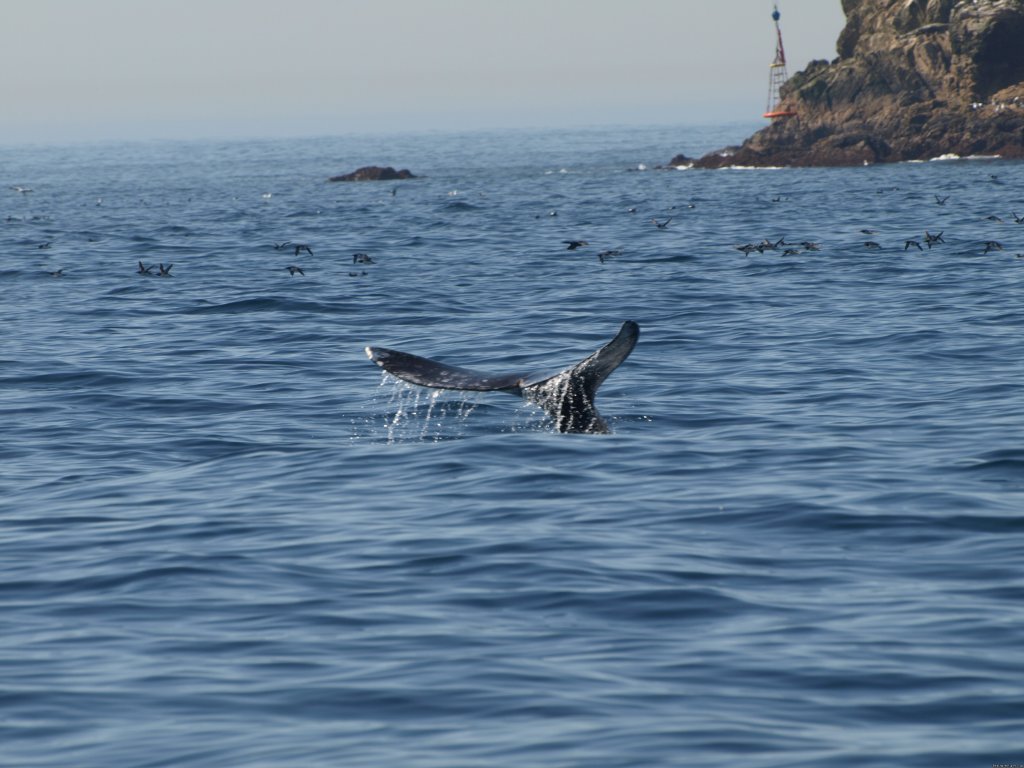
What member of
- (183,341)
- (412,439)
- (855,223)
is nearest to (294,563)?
(412,439)

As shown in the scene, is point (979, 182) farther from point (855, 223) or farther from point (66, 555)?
point (66, 555)

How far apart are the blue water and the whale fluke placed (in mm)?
611

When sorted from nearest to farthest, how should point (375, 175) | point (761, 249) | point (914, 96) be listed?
1. point (761, 249)
2. point (375, 175)
3. point (914, 96)

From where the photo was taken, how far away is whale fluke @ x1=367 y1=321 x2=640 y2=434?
1352 centimetres

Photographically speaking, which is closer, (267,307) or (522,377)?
(522,377)

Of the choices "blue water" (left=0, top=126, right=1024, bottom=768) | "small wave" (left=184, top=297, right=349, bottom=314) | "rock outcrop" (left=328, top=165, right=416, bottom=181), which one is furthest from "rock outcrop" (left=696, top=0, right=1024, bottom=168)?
"small wave" (left=184, top=297, right=349, bottom=314)

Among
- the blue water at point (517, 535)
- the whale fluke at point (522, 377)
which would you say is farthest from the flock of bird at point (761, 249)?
the whale fluke at point (522, 377)

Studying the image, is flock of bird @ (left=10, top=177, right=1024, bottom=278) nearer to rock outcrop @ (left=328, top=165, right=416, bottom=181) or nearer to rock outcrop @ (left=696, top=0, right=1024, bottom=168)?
rock outcrop @ (left=696, top=0, right=1024, bottom=168)

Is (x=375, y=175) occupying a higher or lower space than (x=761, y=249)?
higher

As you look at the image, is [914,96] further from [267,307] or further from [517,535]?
[517,535]

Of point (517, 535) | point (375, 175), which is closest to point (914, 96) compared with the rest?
point (375, 175)

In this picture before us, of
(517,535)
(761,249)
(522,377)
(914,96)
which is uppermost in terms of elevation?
(914,96)

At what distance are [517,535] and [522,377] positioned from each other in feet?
8.66

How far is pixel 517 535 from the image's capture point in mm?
11602
